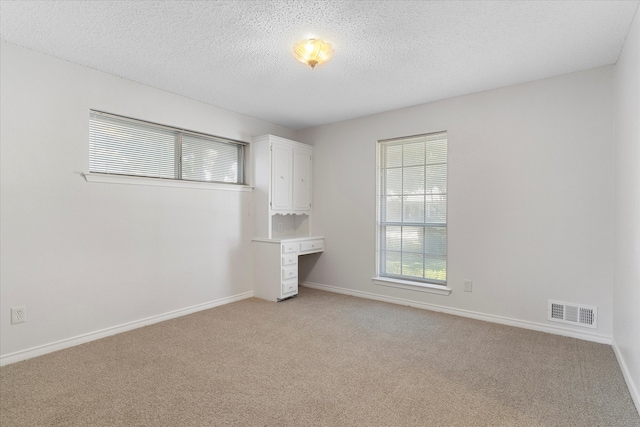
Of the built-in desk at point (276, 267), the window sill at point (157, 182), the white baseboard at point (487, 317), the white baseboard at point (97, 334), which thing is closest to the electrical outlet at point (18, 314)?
the white baseboard at point (97, 334)

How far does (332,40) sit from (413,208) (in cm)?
232

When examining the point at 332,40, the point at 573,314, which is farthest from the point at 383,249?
the point at 332,40

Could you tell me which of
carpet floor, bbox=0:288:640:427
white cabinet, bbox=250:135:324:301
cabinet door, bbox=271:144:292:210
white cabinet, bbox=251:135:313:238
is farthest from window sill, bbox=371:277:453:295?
cabinet door, bbox=271:144:292:210

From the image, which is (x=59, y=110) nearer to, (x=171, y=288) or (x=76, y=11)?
(x=76, y=11)

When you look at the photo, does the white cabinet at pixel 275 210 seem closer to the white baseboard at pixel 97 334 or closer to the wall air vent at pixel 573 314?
the white baseboard at pixel 97 334

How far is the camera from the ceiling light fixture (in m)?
2.45

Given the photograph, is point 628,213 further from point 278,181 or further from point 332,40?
point 278,181

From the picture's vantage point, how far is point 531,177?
322 cm

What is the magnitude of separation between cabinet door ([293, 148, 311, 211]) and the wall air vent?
10.4 feet

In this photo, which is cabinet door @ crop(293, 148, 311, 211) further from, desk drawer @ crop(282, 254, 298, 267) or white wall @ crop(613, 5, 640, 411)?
white wall @ crop(613, 5, 640, 411)

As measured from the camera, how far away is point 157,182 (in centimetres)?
345

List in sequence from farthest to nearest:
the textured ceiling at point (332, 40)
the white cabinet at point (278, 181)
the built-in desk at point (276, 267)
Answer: the white cabinet at point (278, 181) < the built-in desk at point (276, 267) < the textured ceiling at point (332, 40)

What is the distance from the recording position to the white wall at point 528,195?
2.90 m

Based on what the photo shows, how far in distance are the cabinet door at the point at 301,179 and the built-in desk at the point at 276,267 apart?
1.99 ft
